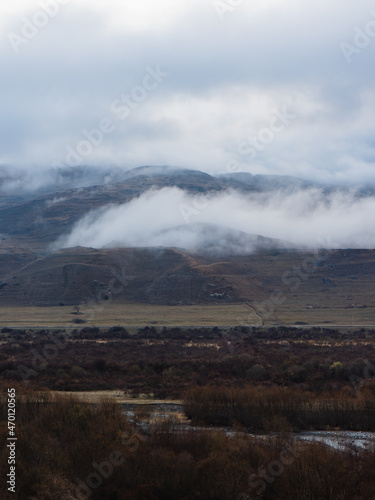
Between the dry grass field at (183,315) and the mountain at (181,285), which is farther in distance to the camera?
the mountain at (181,285)

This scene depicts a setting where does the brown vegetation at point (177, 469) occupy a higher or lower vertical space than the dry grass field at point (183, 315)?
higher

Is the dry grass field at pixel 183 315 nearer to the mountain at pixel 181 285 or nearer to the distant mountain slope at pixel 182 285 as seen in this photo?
the mountain at pixel 181 285

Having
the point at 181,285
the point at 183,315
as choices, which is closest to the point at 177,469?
the point at 183,315

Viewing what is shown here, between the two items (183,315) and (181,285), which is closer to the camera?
(183,315)

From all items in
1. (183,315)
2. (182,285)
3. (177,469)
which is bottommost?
(183,315)

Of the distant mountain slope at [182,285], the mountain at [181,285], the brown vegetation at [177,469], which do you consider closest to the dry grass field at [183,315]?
the mountain at [181,285]

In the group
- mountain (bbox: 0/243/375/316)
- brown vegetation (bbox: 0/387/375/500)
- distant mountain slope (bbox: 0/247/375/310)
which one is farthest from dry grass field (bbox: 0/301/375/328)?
brown vegetation (bbox: 0/387/375/500)

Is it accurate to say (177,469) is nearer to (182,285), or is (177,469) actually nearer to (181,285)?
(181,285)

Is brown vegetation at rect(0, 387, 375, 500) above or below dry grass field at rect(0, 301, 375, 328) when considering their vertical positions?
above

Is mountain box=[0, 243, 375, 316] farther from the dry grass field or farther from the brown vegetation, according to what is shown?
the brown vegetation

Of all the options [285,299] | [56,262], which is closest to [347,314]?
[285,299]

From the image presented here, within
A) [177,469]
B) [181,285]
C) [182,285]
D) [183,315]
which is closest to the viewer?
[177,469]

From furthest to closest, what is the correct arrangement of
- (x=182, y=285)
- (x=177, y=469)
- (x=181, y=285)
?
(x=182, y=285)
(x=181, y=285)
(x=177, y=469)

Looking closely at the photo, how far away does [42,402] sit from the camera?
32344 millimetres
